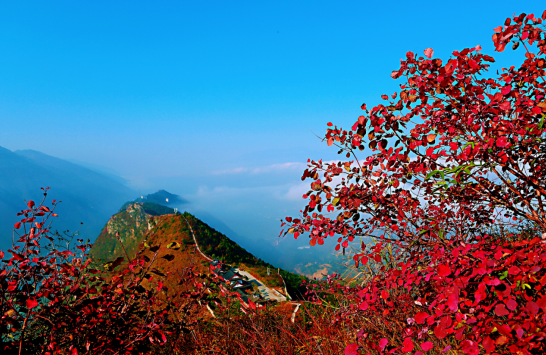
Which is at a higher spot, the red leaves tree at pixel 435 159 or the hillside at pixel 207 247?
the red leaves tree at pixel 435 159

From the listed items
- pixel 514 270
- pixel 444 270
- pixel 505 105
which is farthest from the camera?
pixel 505 105

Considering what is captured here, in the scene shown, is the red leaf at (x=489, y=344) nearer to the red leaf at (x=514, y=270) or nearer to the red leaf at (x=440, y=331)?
the red leaf at (x=440, y=331)

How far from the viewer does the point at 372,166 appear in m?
4.03

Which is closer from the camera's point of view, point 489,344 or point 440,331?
point 489,344

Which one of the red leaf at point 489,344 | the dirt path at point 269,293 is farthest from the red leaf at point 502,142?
the dirt path at point 269,293

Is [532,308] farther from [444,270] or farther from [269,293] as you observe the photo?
A: [269,293]

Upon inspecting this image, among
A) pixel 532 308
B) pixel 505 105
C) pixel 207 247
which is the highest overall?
pixel 505 105

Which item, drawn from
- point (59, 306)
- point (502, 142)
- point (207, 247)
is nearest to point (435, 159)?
point (502, 142)

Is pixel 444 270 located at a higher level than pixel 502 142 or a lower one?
lower

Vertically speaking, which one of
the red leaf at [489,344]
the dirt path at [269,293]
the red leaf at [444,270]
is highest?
the red leaf at [444,270]

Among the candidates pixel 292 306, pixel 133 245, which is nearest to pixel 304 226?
pixel 292 306

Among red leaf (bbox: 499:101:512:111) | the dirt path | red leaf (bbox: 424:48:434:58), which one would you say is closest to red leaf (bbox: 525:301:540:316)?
red leaf (bbox: 499:101:512:111)

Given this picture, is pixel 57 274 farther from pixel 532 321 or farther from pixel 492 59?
pixel 492 59

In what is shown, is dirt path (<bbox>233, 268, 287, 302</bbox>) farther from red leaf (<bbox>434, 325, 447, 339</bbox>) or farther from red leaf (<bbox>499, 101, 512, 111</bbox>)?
red leaf (<bbox>499, 101, 512, 111</bbox>)
